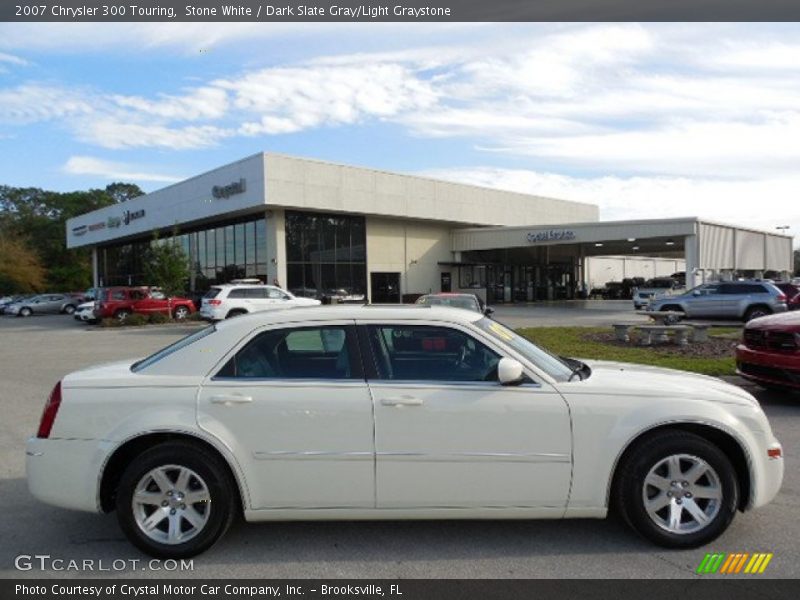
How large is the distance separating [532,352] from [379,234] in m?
33.5

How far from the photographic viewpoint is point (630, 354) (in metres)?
12.5

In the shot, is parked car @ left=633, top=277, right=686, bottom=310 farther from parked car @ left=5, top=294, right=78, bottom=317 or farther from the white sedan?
parked car @ left=5, top=294, right=78, bottom=317

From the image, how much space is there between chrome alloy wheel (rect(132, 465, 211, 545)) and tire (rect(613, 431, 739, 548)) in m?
2.65

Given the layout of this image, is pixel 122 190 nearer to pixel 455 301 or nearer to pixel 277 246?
pixel 277 246

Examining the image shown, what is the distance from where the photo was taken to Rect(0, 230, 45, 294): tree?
2312 inches

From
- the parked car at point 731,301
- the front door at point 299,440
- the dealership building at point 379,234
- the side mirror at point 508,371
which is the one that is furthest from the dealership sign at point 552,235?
the front door at point 299,440

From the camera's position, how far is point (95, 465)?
12.5ft

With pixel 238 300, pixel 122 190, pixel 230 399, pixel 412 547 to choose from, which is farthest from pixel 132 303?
pixel 122 190

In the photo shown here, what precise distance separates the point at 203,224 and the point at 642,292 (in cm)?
2696

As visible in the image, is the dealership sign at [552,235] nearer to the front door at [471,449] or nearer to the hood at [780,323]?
the hood at [780,323]

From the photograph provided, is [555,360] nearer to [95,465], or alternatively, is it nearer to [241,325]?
[241,325]

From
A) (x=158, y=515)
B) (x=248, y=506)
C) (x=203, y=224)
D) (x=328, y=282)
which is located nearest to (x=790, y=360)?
(x=248, y=506)

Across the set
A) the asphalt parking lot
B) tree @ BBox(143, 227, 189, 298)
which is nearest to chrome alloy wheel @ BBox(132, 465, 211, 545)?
the asphalt parking lot

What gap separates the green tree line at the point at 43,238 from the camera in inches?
2344
